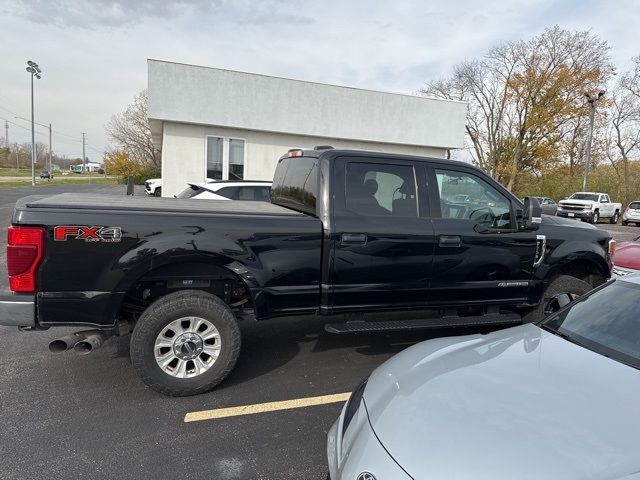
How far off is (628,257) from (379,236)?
4.82 metres

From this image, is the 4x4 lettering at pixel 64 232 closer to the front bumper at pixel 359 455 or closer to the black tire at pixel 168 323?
the black tire at pixel 168 323

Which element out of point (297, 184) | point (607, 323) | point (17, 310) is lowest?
point (17, 310)

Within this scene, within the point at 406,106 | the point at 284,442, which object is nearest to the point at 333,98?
the point at 406,106

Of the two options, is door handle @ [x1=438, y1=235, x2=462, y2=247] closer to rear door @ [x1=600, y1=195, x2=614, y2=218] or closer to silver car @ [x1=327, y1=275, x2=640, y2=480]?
silver car @ [x1=327, y1=275, x2=640, y2=480]

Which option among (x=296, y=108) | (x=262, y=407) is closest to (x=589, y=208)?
(x=296, y=108)

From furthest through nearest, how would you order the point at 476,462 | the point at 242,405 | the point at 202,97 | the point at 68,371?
the point at 202,97, the point at 68,371, the point at 242,405, the point at 476,462

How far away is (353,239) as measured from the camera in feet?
12.4

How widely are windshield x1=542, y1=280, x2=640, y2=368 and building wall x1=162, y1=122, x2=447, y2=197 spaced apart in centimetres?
1312

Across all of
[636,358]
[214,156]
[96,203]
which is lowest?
[636,358]

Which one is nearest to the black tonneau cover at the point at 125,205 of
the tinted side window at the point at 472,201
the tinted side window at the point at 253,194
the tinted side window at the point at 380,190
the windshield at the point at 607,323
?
the tinted side window at the point at 380,190

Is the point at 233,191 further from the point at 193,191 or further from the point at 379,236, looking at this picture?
the point at 379,236

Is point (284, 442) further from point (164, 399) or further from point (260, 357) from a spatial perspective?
point (260, 357)

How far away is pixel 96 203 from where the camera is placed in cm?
Result: 345

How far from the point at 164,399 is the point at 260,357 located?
1.11 m
